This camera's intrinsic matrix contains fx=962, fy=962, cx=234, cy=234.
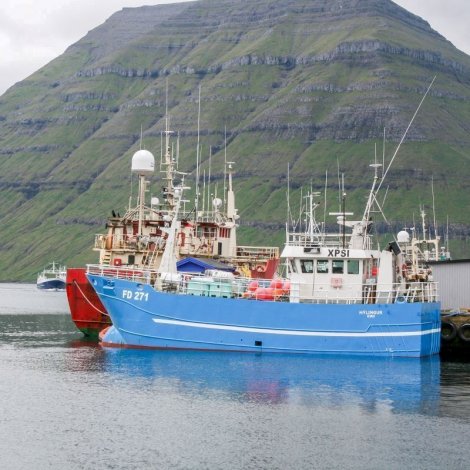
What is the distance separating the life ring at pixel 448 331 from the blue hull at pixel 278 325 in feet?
9.34

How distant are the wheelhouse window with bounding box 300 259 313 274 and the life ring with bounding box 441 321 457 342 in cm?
1036

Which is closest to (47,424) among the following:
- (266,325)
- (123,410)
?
(123,410)

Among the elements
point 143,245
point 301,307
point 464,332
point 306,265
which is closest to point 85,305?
point 143,245

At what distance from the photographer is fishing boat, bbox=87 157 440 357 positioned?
55906mm

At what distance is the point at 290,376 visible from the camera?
5094cm

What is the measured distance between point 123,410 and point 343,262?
790 inches

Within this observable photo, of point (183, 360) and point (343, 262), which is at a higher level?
point (343, 262)

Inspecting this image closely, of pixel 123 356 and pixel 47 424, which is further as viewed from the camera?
pixel 123 356

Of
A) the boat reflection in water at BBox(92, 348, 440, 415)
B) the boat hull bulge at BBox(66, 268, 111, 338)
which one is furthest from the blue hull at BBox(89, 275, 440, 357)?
the boat hull bulge at BBox(66, 268, 111, 338)

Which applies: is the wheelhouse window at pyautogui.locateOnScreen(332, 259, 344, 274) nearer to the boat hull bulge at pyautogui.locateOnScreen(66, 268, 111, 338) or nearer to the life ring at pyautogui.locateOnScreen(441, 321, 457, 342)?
the life ring at pyautogui.locateOnScreen(441, 321, 457, 342)

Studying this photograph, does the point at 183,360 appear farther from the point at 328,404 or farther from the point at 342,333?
the point at 328,404

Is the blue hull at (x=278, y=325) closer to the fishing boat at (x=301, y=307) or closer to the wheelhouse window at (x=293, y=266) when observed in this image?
the fishing boat at (x=301, y=307)

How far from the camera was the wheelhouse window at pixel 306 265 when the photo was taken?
189ft

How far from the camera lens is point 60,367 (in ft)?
180
